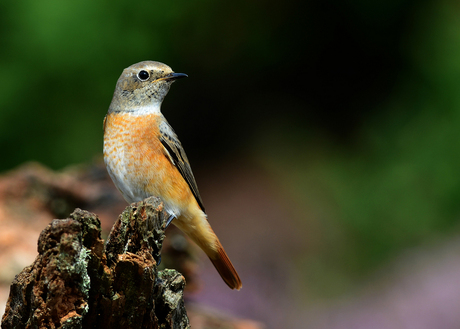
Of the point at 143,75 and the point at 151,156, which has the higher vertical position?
the point at 143,75

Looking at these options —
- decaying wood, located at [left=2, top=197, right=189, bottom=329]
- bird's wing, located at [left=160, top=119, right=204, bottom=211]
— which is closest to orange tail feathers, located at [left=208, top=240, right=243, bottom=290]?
bird's wing, located at [left=160, top=119, right=204, bottom=211]

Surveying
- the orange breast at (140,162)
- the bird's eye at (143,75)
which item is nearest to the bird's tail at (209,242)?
the orange breast at (140,162)

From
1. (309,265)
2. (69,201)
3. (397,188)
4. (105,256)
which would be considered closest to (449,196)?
(397,188)

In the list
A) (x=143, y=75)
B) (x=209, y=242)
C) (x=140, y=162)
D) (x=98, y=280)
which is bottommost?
(x=98, y=280)

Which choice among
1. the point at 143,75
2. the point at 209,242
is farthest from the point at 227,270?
the point at 143,75

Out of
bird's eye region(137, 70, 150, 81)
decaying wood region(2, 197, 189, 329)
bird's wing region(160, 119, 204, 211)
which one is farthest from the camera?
bird's eye region(137, 70, 150, 81)

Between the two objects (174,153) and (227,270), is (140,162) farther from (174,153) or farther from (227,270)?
(227,270)

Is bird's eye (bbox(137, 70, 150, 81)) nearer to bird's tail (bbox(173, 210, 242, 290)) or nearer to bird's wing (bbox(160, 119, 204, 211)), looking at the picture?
bird's wing (bbox(160, 119, 204, 211))

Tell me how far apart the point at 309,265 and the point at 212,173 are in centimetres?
357

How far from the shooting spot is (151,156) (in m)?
3.68

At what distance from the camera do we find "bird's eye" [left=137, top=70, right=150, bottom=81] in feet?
12.8

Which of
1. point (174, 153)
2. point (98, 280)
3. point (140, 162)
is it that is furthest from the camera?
point (174, 153)

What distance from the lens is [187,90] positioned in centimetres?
946

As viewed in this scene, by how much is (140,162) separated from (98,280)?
140 centimetres
